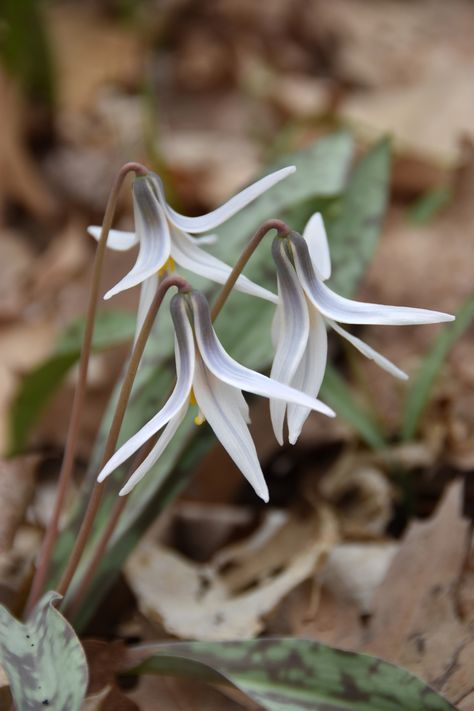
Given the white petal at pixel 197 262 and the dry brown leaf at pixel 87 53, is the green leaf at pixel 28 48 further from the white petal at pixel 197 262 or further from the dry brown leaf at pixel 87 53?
the white petal at pixel 197 262

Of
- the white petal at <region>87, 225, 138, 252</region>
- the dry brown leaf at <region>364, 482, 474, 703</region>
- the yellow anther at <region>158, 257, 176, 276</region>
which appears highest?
the white petal at <region>87, 225, 138, 252</region>

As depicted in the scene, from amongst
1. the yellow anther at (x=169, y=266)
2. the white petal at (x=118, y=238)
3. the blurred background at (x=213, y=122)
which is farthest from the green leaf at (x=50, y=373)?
the yellow anther at (x=169, y=266)

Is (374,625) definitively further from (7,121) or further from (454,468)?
(7,121)

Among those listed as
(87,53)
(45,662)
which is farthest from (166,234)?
(87,53)

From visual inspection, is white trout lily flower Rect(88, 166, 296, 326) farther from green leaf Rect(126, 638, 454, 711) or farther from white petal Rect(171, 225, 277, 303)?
green leaf Rect(126, 638, 454, 711)

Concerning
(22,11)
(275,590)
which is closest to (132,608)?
(275,590)

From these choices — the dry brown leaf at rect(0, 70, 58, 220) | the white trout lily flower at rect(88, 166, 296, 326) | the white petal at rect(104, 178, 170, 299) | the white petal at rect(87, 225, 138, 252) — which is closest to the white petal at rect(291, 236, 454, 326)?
the white trout lily flower at rect(88, 166, 296, 326)

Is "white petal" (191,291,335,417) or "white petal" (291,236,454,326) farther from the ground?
"white petal" (291,236,454,326)
